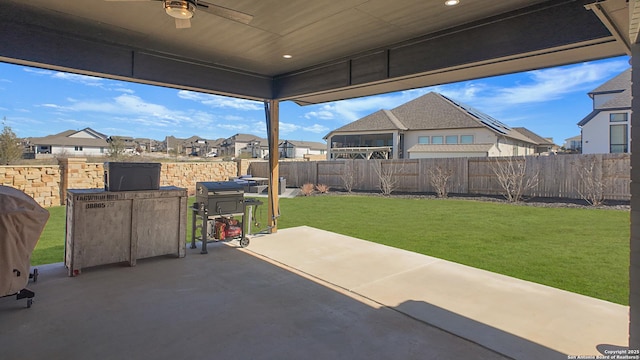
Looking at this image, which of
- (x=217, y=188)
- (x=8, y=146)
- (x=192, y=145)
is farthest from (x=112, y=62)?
(x=192, y=145)

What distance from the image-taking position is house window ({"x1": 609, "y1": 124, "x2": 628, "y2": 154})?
54.5 feet

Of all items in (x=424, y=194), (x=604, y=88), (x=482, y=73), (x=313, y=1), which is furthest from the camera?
(x=604, y=88)

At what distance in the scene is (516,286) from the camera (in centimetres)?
375

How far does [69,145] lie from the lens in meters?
35.2

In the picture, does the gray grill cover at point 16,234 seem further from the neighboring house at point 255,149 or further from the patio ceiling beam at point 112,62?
the neighboring house at point 255,149

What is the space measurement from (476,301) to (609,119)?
1914 centimetres

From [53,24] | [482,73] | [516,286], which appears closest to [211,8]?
[53,24]

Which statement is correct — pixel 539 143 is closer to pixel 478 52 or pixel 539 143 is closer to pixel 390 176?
pixel 390 176

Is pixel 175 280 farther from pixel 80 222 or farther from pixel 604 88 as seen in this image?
pixel 604 88

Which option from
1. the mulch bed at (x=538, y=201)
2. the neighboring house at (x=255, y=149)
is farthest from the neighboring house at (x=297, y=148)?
the mulch bed at (x=538, y=201)

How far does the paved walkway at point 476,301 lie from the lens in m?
2.59

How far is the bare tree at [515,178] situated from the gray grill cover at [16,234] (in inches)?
469

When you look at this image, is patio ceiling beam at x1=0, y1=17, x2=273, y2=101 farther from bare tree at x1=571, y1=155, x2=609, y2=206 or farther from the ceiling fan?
bare tree at x1=571, y1=155, x2=609, y2=206

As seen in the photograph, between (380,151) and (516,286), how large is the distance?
20.6 meters
